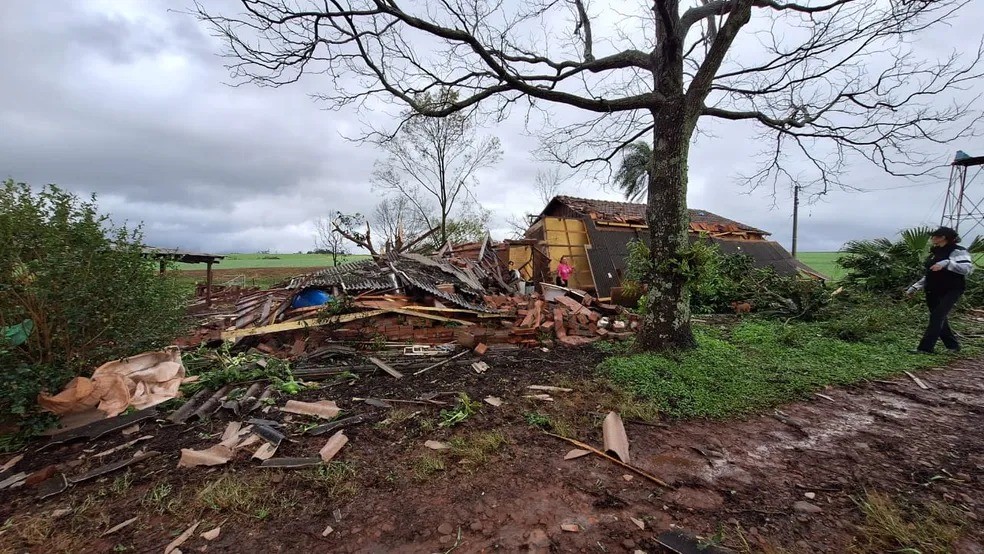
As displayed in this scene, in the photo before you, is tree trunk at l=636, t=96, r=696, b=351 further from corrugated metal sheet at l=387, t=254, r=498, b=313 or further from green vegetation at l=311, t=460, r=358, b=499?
green vegetation at l=311, t=460, r=358, b=499

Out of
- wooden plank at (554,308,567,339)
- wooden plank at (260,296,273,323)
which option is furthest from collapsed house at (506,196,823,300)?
wooden plank at (260,296,273,323)

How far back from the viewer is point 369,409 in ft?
14.0

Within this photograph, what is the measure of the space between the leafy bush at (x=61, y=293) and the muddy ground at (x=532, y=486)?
85 cm

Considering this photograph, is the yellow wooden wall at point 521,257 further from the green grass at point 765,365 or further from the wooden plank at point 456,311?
the green grass at point 765,365

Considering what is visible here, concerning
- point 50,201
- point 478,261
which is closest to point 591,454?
point 50,201

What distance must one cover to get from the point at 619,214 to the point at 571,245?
345 cm

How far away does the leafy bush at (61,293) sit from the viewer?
373 centimetres

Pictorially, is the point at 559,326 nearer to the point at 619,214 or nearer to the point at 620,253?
the point at 620,253

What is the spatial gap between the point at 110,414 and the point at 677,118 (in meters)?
7.73

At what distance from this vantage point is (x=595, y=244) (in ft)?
49.0

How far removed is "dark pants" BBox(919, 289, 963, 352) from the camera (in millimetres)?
5621

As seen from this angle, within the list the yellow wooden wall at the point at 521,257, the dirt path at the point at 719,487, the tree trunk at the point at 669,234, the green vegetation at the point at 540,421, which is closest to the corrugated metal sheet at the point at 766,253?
the yellow wooden wall at the point at 521,257

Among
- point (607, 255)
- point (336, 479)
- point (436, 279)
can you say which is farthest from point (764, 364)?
point (607, 255)

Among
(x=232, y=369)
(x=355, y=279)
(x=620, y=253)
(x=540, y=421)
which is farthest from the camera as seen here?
(x=620, y=253)
